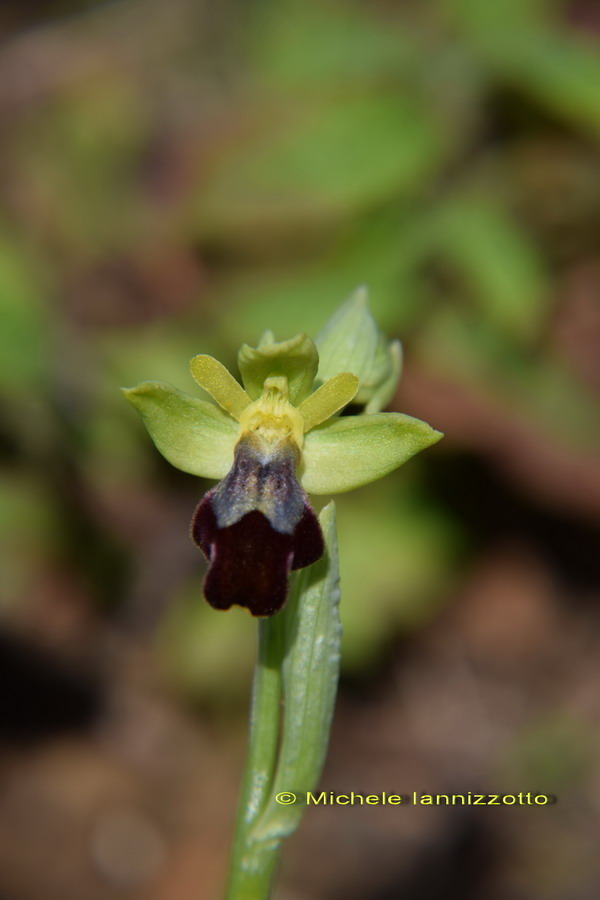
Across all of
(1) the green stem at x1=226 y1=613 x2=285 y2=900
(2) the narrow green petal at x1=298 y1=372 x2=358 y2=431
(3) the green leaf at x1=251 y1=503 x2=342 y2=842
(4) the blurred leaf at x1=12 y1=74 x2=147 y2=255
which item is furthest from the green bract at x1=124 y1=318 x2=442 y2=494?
(4) the blurred leaf at x1=12 y1=74 x2=147 y2=255

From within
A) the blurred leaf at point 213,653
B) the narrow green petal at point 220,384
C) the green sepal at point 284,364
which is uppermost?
the blurred leaf at point 213,653

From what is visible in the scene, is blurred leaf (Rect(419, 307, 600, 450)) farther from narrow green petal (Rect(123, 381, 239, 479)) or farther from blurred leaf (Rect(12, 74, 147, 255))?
narrow green petal (Rect(123, 381, 239, 479))

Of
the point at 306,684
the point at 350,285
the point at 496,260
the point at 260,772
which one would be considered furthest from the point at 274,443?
the point at 496,260

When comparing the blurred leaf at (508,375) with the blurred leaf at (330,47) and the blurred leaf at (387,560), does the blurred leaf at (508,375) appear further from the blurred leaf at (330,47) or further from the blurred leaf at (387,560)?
the blurred leaf at (330,47)

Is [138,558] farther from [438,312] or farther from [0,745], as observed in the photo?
[438,312]

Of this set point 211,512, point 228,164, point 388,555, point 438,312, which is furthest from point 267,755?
point 228,164

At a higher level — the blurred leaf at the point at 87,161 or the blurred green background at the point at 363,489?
the blurred leaf at the point at 87,161

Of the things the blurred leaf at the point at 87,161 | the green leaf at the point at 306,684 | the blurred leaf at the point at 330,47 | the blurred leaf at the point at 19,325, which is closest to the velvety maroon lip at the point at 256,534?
the green leaf at the point at 306,684

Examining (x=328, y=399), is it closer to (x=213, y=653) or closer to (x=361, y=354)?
(x=361, y=354)
